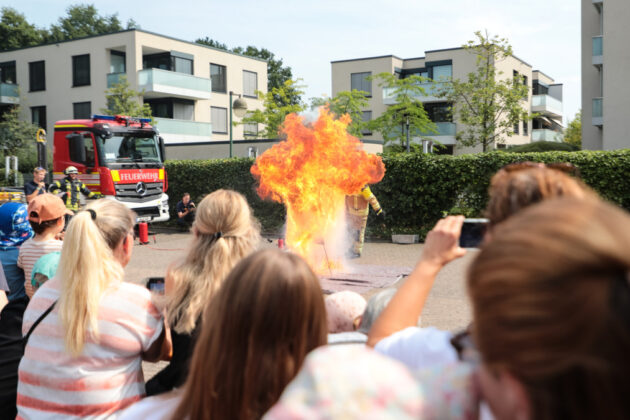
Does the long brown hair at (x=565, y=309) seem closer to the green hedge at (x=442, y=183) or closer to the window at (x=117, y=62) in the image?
the green hedge at (x=442, y=183)

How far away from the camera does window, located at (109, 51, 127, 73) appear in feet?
129

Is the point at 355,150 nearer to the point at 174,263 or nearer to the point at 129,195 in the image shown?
the point at 174,263

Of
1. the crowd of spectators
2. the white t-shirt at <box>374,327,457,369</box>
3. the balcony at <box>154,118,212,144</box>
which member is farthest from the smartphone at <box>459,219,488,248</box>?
the balcony at <box>154,118,212,144</box>

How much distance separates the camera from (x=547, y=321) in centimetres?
80

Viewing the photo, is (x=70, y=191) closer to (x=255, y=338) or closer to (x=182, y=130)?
(x=255, y=338)

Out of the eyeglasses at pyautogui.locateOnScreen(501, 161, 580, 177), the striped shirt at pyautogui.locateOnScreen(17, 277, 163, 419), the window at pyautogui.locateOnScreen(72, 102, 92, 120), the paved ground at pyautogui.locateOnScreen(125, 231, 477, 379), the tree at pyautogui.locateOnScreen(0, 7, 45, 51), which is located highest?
the tree at pyautogui.locateOnScreen(0, 7, 45, 51)

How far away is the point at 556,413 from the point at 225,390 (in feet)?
3.31

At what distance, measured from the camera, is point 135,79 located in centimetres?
3778

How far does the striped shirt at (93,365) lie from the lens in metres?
2.54

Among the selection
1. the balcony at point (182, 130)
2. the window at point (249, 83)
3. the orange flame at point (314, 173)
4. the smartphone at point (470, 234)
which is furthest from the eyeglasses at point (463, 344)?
the window at point (249, 83)

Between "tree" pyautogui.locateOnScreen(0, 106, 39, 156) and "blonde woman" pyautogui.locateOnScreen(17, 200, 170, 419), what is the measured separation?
41564 mm

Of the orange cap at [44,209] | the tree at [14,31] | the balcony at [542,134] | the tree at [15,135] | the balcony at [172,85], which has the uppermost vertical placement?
the tree at [14,31]

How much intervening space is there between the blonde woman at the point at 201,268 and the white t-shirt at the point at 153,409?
926 millimetres

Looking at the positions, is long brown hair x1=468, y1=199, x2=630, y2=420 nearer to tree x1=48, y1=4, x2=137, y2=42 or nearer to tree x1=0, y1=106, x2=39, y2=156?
tree x1=0, y1=106, x2=39, y2=156
